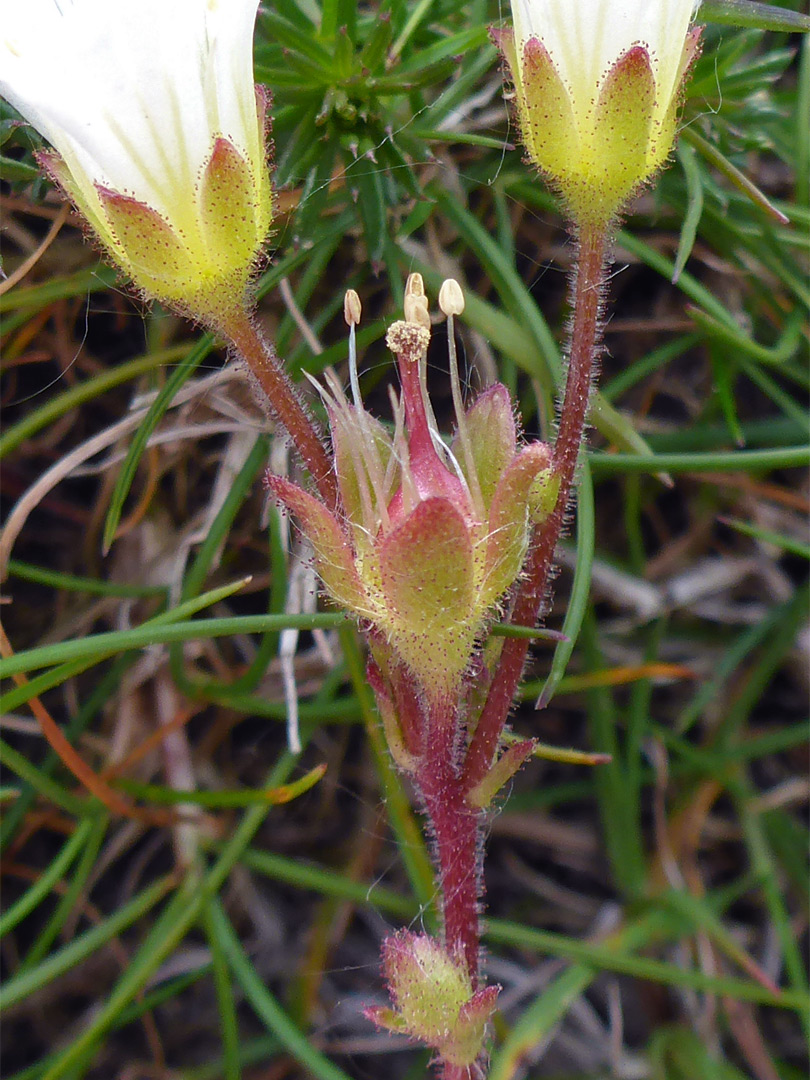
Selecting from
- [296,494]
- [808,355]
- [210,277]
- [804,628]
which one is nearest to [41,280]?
[210,277]

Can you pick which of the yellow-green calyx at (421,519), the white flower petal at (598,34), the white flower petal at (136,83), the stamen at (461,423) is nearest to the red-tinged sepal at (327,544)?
the yellow-green calyx at (421,519)

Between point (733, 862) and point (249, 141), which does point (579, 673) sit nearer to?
point (733, 862)

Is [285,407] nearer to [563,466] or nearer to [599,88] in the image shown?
[563,466]

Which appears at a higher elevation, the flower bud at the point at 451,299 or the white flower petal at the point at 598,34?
the white flower petal at the point at 598,34

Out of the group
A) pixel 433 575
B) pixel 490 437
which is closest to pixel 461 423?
pixel 490 437

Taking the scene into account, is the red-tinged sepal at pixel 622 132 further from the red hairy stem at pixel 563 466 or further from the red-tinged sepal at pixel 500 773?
the red-tinged sepal at pixel 500 773

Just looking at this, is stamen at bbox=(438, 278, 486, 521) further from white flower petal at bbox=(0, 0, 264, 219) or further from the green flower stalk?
white flower petal at bbox=(0, 0, 264, 219)
